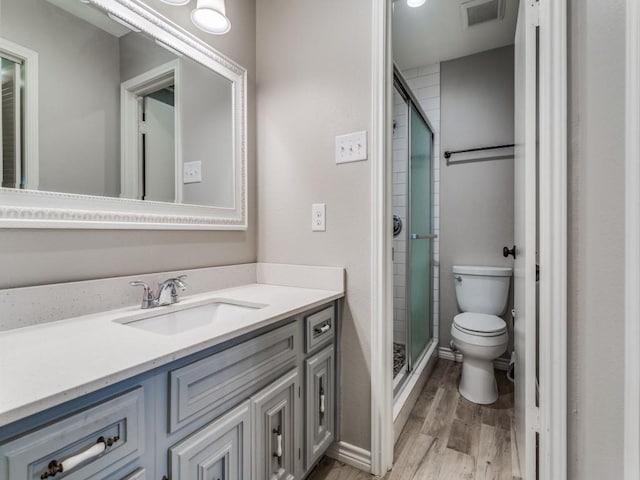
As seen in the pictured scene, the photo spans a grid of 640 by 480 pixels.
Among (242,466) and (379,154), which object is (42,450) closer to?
(242,466)

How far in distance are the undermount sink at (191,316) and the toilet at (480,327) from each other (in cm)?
147

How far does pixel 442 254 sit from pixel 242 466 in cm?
222

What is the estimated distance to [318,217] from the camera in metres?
1.46

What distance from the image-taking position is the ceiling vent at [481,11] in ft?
6.43

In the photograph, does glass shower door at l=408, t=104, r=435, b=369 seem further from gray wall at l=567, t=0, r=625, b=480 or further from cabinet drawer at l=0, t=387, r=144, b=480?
cabinet drawer at l=0, t=387, r=144, b=480

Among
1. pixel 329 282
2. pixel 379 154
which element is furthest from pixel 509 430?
pixel 379 154

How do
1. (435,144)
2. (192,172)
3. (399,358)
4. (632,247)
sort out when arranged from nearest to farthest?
1. (632,247)
2. (192,172)
3. (399,358)
4. (435,144)

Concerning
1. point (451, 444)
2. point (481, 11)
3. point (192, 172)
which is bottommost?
point (451, 444)

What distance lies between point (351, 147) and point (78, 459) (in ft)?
4.20

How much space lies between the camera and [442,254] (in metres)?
2.63

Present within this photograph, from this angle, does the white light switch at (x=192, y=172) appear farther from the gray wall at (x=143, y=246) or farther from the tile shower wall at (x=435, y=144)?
the tile shower wall at (x=435, y=144)

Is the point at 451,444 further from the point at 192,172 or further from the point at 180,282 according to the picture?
the point at 192,172

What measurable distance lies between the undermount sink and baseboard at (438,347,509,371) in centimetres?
204

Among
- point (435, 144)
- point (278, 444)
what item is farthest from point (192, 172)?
point (435, 144)
